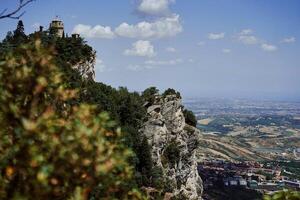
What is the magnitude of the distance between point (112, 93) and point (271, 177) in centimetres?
10436

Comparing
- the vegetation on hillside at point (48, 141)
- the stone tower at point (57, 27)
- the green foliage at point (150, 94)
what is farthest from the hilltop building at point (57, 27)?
the vegetation on hillside at point (48, 141)

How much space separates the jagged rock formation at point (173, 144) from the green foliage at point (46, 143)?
194ft

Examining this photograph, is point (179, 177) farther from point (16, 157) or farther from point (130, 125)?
point (16, 157)

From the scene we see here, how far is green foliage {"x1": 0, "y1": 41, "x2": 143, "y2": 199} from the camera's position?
22.0 feet

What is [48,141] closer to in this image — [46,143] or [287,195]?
[46,143]

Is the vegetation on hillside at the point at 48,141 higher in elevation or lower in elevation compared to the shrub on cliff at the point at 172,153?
higher

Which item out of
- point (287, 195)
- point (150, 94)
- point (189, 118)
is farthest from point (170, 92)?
point (287, 195)

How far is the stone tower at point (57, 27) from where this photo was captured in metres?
75.5

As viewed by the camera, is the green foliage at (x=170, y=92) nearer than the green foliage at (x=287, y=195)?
No

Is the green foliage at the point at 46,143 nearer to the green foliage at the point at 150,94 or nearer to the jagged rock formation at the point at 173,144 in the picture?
the jagged rock formation at the point at 173,144

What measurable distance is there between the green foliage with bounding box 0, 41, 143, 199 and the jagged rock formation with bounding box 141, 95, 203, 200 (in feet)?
194

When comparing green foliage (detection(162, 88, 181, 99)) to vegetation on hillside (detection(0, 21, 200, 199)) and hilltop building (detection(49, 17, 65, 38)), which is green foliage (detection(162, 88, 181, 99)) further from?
vegetation on hillside (detection(0, 21, 200, 199))

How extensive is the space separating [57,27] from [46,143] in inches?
2820

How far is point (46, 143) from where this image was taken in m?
6.78
